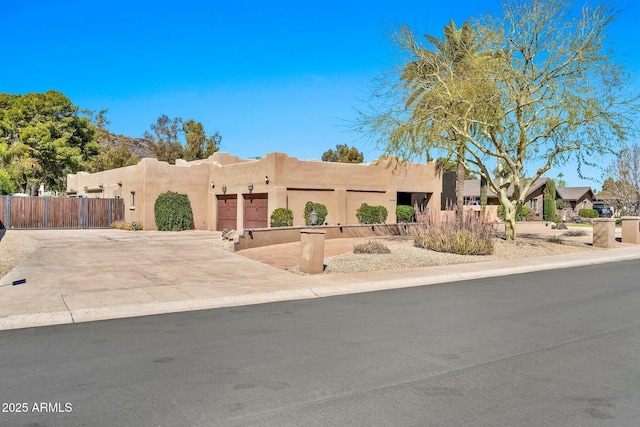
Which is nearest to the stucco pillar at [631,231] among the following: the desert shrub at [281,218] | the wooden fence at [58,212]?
A: the desert shrub at [281,218]

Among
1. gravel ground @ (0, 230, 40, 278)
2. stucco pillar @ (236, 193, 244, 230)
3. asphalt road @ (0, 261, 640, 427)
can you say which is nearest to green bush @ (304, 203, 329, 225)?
stucco pillar @ (236, 193, 244, 230)

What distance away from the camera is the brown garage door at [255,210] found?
2709 cm

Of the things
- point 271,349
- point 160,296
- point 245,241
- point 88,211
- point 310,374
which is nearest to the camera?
point 310,374

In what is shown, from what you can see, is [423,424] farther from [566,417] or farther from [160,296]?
[160,296]

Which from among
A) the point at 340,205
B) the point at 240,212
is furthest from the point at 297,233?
the point at 240,212

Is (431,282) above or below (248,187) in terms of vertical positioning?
below

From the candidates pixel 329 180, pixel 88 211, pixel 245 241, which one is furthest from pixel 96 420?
pixel 88 211

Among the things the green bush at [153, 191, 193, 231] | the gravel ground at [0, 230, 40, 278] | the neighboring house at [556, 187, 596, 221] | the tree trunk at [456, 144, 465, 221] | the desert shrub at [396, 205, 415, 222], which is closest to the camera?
the gravel ground at [0, 230, 40, 278]

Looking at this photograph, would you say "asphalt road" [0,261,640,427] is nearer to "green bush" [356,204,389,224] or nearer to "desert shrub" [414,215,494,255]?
"desert shrub" [414,215,494,255]

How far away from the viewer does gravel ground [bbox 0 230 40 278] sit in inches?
526

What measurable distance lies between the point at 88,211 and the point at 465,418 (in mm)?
33941

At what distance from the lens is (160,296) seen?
383 inches

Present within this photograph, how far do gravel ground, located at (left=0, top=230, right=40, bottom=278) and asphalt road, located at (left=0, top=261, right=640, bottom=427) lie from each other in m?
7.28

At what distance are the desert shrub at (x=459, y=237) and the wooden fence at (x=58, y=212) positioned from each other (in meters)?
23.2
